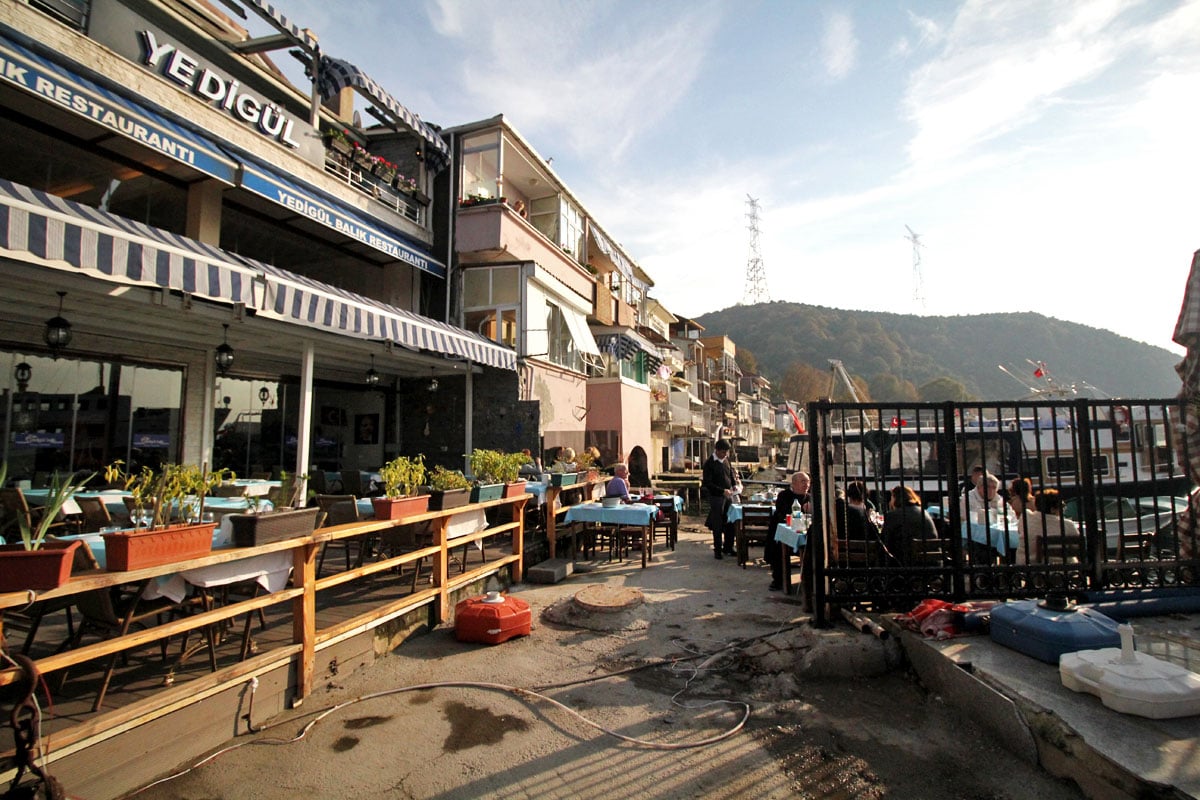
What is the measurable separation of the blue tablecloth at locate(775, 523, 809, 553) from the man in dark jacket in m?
2.84

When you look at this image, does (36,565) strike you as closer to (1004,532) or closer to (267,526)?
(267,526)

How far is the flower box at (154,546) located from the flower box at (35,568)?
0.25m

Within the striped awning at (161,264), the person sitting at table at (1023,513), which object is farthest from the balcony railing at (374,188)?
the person sitting at table at (1023,513)

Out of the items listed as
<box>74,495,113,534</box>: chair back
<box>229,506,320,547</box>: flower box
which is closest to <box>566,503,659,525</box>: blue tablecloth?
<box>229,506,320,547</box>: flower box

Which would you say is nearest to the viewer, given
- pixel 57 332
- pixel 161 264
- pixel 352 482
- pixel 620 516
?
pixel 161 264

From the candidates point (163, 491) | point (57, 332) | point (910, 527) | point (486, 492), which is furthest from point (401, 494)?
A: point (910, 527)

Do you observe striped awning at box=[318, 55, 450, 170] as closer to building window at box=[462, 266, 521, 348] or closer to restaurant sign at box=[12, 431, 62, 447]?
A: building window at box=[462, 266, 521, 348]

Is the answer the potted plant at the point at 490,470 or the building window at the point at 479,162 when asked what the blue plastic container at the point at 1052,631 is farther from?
the building window at the point at 479,162

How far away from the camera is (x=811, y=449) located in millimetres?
5355

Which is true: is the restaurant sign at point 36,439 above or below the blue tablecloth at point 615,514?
above

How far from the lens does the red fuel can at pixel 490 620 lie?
5473 mm

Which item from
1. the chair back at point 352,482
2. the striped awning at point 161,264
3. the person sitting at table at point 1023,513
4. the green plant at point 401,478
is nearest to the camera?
the striped awning at point 161,264

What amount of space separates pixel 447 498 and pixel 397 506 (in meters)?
0.75

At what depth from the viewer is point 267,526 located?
12.6ft
